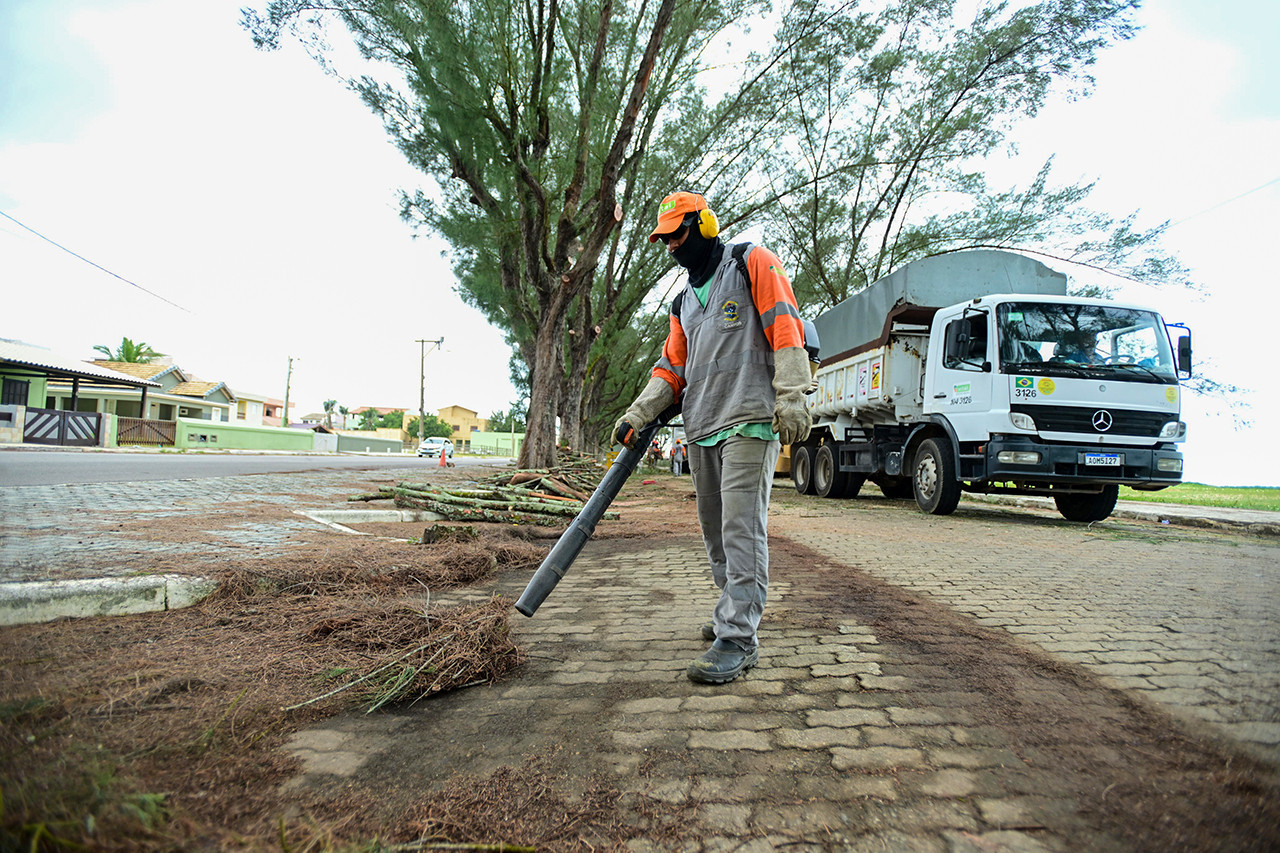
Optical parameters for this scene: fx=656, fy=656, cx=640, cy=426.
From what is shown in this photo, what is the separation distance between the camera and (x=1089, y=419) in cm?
779

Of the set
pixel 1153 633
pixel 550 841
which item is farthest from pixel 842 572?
pixel 550 841

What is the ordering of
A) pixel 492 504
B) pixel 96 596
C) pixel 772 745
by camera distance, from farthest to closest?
1. pixel 492 504
2. pixel 96 596
3. pixel 772 745

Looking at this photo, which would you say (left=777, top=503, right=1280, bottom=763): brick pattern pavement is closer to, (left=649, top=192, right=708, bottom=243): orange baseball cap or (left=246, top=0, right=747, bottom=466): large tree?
(left=649, top=192, right=708, bottom=243): orange baseball cap

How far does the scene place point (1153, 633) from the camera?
3.15 metres

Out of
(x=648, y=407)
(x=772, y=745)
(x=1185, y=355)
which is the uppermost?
(x=1185, y=355)

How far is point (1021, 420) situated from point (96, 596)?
337 inches

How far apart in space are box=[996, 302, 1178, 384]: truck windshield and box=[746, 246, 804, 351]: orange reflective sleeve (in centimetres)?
634

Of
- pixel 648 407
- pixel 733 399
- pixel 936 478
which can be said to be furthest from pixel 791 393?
pixel 936 478

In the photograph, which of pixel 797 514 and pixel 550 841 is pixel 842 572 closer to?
pixel 550 841

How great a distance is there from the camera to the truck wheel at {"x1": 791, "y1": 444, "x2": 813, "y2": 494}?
538 inches

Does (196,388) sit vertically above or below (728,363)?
above

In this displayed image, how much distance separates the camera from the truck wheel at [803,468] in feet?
→ 44.8

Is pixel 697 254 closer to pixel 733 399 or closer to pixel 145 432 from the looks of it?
pixel 733 399

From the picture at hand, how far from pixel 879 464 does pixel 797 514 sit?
8.60 feet
